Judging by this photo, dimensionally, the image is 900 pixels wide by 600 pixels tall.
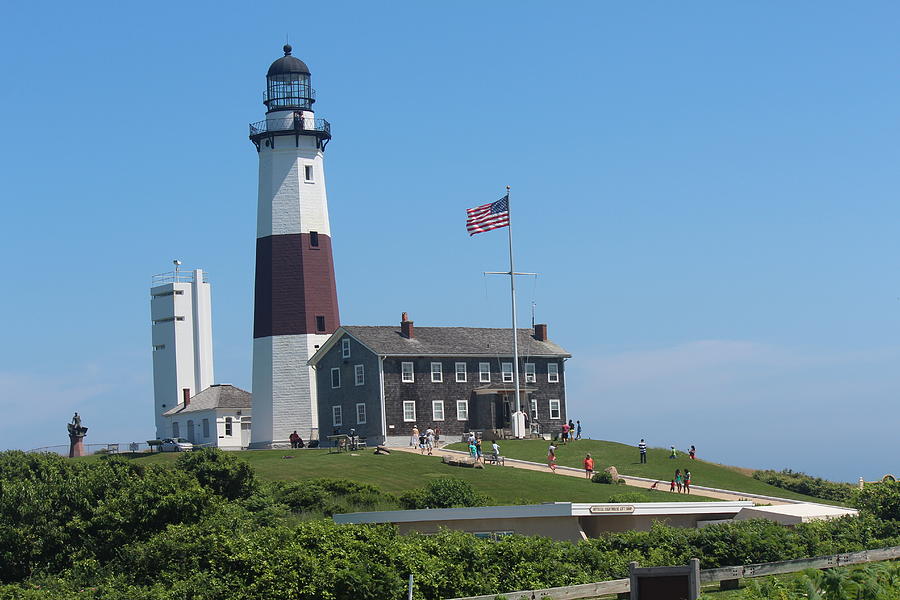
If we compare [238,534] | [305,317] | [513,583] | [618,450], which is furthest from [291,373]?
[513,583]

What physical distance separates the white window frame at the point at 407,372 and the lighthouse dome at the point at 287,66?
18.3 metres

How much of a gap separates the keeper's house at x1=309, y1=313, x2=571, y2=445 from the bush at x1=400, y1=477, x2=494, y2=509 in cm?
2290

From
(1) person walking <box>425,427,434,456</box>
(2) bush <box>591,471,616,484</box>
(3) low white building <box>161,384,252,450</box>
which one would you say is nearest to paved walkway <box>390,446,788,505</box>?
(1) person walking <box>425,427,434,456</box>

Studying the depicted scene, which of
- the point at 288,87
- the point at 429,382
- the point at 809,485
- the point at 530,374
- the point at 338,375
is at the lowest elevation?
the point at 809,485

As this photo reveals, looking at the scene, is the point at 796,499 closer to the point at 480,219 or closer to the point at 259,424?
the point at 480,219

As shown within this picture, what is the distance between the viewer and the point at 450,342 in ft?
217

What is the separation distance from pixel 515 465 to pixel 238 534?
94.4ft

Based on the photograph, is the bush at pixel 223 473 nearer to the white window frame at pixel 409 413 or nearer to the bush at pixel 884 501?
the bush at pixel 884 501

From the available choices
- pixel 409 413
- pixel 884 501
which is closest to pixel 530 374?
pixel 409 413

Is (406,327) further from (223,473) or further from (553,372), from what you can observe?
(223,473)

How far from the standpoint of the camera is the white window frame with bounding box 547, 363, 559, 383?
224ft

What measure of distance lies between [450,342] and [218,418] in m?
15.8

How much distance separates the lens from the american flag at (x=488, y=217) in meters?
59.2

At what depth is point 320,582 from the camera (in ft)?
72.9
